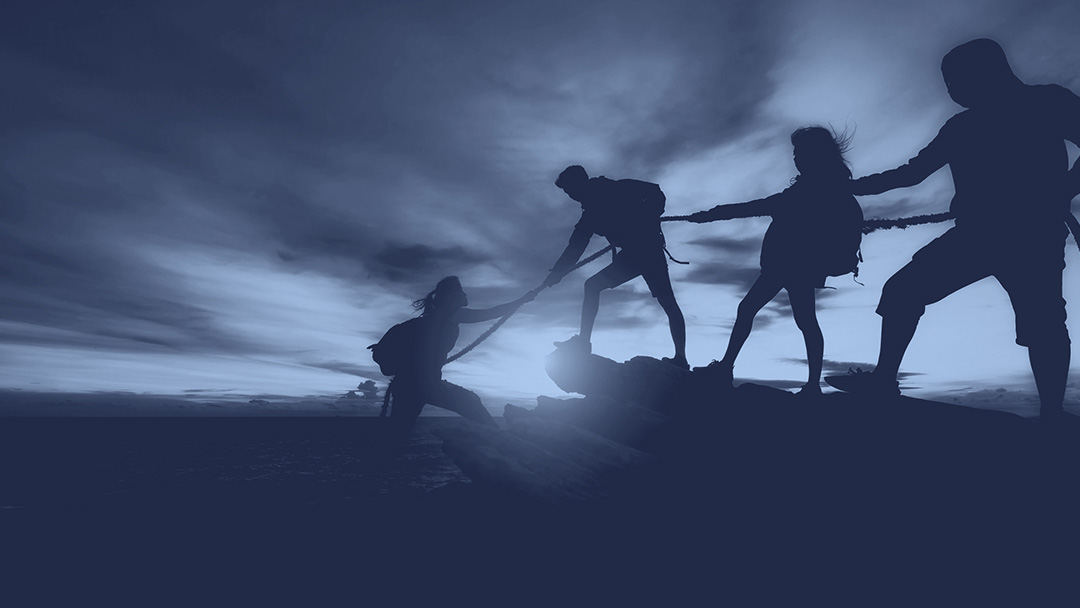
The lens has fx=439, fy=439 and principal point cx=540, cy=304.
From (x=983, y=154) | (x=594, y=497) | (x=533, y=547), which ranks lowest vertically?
(x=533, y=547)

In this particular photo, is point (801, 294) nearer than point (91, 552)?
Yes

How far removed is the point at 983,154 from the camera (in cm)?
426

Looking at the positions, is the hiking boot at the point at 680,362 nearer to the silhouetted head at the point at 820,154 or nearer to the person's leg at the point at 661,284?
the person's leg at the point at 661,284

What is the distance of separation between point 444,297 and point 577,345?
2879 millimetres

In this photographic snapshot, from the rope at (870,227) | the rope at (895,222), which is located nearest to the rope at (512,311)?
the rope at (870,227)

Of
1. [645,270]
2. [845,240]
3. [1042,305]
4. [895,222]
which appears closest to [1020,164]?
[1042,305]

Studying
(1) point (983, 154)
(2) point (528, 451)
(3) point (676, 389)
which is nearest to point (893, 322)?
(1) point (983, 154)

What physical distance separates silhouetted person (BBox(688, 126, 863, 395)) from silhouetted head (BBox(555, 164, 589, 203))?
9.14 ft

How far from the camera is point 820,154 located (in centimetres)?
587

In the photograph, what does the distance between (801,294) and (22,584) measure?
1343 centimetres

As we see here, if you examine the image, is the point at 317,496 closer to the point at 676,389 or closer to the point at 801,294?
the point at 676,389

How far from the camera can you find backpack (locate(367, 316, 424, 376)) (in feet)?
28.2

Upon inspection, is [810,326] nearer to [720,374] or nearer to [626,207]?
[720,374]

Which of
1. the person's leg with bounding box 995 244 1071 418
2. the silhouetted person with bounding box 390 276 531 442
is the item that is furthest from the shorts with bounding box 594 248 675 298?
the person's leg with bounding box 995 244 1071 418
